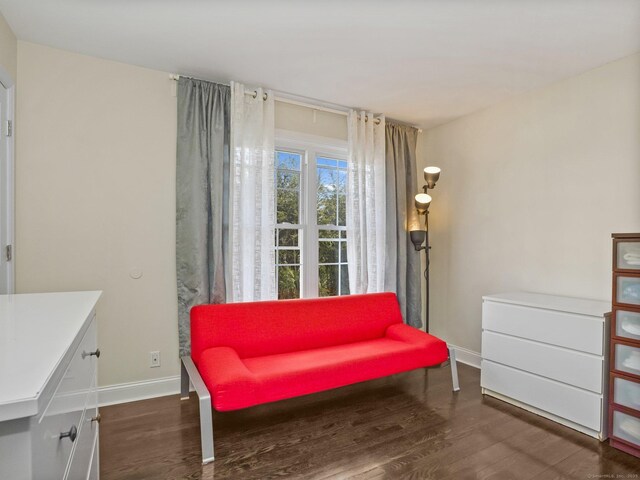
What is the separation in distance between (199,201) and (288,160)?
101 centimetres

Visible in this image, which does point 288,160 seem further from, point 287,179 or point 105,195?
point 105,195

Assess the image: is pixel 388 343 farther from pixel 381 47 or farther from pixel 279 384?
pixel 381 47

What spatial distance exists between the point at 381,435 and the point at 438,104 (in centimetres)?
297

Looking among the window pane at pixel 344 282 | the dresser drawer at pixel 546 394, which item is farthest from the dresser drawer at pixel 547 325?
the window pane at pixel 344 282

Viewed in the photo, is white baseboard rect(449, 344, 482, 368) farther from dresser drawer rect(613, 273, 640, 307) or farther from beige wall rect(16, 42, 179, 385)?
beige wall rect(16, 42, 179, 385)

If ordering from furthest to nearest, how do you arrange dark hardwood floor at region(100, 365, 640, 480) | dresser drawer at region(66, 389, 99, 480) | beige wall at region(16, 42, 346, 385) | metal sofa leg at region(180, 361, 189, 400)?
1. metal sofa leg at region(180, 361, 189, 400)
2. beige wall at region(16, 42, 346, 385)
3. dark hardwood floor at region(100, 365, 640, 480)
4. dresser drawer at region(66, 389, 99, 480)

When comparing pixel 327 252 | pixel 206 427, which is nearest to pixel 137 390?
pixel 206 427

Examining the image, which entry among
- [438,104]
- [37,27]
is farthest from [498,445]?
[37,27]

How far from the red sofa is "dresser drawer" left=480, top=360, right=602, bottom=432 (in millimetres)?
329

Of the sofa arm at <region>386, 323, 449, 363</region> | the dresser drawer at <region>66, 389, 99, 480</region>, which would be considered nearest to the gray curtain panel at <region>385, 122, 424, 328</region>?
the sofa arm at <region>386, 323, 449, 363</region>

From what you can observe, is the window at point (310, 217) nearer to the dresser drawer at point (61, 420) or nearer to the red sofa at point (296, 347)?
the red sofa at point (296, 347)

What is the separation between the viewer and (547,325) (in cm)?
247

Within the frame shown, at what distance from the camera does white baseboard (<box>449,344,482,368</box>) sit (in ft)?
11.6

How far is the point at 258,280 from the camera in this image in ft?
10.1
